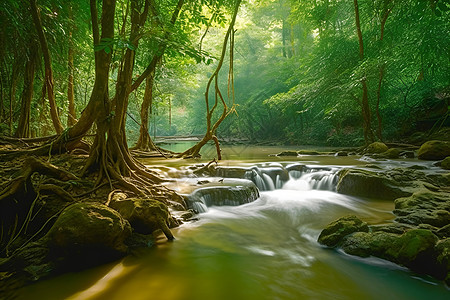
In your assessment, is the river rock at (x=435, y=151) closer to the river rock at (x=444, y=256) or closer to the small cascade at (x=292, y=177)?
the small cascade at (x=292, y=177)

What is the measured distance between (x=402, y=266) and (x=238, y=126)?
23674mm

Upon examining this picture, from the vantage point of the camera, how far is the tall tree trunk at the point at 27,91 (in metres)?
5.54

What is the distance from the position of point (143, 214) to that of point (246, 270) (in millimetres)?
1558

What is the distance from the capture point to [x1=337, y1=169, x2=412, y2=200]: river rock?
18.2 ft

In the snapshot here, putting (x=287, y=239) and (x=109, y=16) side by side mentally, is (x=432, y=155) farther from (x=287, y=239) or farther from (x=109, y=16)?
(x=109, y=16)

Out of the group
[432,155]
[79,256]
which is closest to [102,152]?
[79,256]

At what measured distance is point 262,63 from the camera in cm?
2659

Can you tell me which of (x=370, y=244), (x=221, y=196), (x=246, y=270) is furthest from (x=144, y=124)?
(x=370, y=244)

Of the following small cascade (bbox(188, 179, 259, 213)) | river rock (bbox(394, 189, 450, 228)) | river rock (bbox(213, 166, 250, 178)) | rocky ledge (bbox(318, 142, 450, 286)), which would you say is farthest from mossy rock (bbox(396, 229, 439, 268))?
river rock (bbox(213, 166, 250, 178))

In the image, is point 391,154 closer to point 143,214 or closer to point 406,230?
point 406,230

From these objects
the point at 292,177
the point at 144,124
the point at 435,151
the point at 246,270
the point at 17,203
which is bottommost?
the point at 246,270

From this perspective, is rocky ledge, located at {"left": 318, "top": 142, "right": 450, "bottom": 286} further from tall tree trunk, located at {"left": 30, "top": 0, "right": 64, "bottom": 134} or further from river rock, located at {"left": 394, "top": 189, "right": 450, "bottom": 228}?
tall tree trunk, located at {"left": 30, "top": 0, "right": 64, "bottom": 134}

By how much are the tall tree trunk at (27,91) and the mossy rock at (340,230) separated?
6634 millimetres

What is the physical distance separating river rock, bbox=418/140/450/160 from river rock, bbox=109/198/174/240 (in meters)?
9.01
